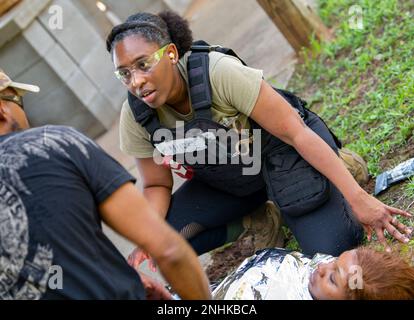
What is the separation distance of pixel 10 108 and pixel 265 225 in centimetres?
192

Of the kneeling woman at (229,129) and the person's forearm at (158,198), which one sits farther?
the person's forearm at (158,198)

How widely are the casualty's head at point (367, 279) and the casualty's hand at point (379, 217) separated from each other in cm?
28

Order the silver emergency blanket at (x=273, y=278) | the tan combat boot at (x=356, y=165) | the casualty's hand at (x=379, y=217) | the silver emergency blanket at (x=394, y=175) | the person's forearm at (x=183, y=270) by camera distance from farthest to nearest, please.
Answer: the tan combat boot at (x=356, y=165)
the silver emergency blanket at (x=394, y=175)
the casualty's hand at (x=379, y=217)
the silver emergency blanket at (x=273, y=278)
the person's forearm at (x=183, y=270)

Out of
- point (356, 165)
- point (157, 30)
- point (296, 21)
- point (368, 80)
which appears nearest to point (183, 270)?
point (157, 30)

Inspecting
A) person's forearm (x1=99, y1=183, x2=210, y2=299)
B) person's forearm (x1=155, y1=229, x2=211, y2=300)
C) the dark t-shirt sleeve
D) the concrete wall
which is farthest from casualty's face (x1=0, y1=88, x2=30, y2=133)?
the concrete wall

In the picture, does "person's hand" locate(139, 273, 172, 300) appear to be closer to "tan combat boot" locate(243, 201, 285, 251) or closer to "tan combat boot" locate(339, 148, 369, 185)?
"tan combat boot" locate(243, 201, 285, 251)

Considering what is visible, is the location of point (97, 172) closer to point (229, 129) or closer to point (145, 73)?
point (145, 73)

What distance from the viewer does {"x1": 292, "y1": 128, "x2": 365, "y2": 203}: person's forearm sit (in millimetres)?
3002

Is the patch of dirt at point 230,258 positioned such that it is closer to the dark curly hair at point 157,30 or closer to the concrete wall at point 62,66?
the dark curly hair at point 157,30

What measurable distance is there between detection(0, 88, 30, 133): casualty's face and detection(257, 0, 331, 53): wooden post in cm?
375

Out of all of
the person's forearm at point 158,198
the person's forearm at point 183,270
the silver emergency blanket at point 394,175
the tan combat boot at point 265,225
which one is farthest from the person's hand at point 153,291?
the silver emergency blanket at point 394,175

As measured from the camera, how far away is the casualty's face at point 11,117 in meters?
2.15

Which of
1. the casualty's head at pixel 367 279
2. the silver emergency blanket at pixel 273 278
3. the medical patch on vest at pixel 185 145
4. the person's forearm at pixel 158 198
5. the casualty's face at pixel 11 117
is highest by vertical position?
the casualty's face at pixel 11 117
